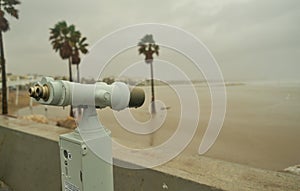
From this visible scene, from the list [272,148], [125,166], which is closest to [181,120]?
[125,166]

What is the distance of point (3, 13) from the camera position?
36.0ft

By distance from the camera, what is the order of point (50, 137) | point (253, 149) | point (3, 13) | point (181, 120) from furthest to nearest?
1. point (3, 13)
2. point (253, 149)
3. point (50, 137)
4. point (181, 120)

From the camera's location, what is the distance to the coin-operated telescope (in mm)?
613

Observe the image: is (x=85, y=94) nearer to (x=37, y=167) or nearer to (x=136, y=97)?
(x=136, y=97)

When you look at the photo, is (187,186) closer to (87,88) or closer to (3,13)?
(87,88)

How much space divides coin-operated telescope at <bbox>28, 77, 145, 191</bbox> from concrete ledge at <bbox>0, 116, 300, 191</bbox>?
10.3 inches

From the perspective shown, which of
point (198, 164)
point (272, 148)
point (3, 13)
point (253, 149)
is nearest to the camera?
point (198, 164)

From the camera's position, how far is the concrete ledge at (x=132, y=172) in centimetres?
76

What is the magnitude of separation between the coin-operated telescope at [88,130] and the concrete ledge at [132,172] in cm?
26

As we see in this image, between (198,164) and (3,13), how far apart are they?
13036 millimetres

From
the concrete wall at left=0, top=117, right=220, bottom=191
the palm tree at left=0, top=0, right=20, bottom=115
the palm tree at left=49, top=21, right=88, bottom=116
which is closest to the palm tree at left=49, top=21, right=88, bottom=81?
the palm tree at left=49, top=21, right=88, bottom=116

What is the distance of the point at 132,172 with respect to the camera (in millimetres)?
978

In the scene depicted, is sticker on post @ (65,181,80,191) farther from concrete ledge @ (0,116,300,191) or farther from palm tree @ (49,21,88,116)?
palm tree @ (49,21,88,116)

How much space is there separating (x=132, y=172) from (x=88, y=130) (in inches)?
15.5
